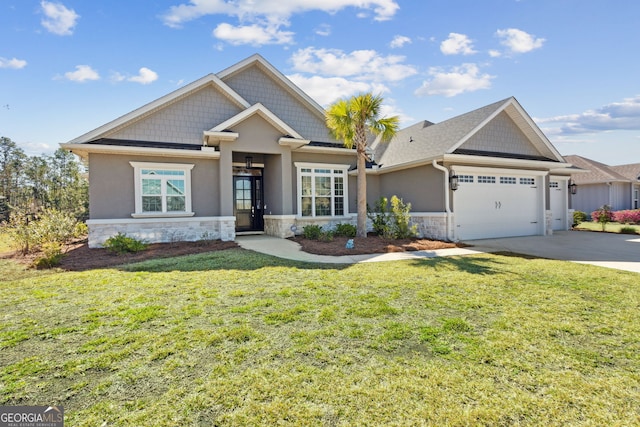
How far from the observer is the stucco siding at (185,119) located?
12.0m

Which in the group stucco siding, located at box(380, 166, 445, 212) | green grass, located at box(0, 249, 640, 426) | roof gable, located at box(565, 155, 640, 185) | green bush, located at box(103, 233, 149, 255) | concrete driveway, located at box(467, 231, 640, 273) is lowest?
green grass, located at box(0, 249, 640, 426)

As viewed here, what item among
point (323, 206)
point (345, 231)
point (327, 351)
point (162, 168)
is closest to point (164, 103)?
point (162, 168)

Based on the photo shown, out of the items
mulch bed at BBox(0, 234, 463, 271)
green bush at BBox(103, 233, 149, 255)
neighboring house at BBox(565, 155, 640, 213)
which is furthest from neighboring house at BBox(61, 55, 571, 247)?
neighboring house at BBox(565, 155, 640, 213)

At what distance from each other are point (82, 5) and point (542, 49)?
621 inches

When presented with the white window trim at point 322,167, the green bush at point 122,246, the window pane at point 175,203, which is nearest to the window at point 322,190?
the white window trim at point 322,167

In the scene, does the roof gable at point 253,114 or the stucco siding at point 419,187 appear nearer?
the roof gable at point 253,114

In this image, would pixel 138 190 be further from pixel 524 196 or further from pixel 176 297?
pixel 524 196

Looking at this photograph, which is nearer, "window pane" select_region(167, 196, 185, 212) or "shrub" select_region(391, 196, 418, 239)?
"window pane" select_region(167, 196, 185, 212)

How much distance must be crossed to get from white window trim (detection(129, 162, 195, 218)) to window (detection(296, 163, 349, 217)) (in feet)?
14.4

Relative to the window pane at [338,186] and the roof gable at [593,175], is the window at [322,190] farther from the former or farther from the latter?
the roof gable at [593,175]

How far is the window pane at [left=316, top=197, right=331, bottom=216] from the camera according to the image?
13.9 meters

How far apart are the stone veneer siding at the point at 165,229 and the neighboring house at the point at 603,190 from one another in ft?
89.8

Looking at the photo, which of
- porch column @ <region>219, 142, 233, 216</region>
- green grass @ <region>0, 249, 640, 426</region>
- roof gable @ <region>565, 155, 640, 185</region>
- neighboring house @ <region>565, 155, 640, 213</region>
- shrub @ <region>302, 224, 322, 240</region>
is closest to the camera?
green grass @ <region>0, 249, 640, 426</region>

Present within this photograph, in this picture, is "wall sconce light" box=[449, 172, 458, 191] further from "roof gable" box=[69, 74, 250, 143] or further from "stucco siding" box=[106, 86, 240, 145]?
"stucco siding" box=[106, 86, 240, 145]
